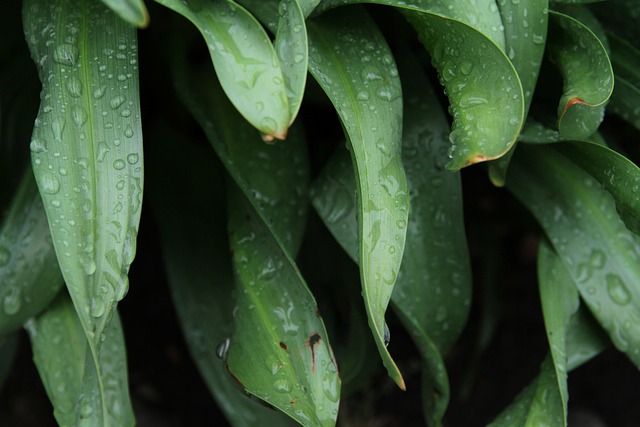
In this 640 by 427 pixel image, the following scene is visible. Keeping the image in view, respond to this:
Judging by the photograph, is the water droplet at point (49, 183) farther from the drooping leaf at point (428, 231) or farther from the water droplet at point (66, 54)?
the drooping leaf at point (428, 231)

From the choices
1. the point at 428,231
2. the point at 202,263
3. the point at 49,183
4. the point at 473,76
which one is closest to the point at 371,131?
the point at 473,76

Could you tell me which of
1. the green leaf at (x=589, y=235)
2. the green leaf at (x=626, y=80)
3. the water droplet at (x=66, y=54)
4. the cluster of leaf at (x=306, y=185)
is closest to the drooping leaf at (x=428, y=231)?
the cluster of leaf at (x=306, y=185)

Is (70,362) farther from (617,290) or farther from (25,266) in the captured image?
(617,290)

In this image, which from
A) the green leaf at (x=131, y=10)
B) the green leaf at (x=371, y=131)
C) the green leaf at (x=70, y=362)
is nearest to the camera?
the green leaf at (x=131, y=10)

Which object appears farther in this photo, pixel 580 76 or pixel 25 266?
pixel 25 266

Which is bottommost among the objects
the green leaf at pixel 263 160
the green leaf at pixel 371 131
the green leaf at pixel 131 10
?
the green leaf at pixel 263 160

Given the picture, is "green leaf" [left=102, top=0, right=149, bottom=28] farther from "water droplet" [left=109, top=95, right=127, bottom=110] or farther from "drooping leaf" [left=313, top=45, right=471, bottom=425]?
"drooping leaf" [left=313, top=45, right=471, bottom=425]

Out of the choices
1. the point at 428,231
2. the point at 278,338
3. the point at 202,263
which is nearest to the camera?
the point at 278,338
